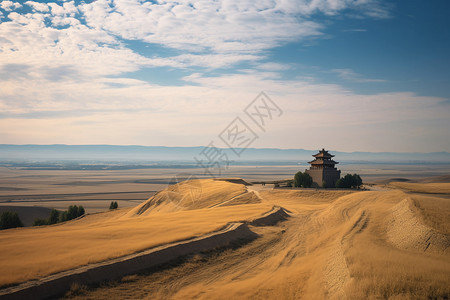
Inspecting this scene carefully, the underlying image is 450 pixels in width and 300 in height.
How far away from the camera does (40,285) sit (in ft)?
34.5

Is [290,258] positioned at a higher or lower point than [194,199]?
higher

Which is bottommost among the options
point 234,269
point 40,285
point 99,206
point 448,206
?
point 99,206

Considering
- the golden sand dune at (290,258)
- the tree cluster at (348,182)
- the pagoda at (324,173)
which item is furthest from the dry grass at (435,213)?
the pagoda at (324,173)

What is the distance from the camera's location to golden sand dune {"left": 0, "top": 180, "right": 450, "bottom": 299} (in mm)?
11008

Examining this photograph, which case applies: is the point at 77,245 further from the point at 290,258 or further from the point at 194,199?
the point at 194,199

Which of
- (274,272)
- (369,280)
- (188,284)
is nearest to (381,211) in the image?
(274,272)

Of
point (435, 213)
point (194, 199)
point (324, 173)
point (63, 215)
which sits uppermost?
point (324, 173)

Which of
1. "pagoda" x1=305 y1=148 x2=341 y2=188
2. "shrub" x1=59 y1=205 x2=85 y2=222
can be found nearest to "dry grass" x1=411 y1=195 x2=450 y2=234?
"pagoda" x1=305 y1=148 x2=341 y2=188

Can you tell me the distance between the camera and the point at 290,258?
16.5 metres

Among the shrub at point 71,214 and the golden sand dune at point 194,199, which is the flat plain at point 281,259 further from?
the shrub at point 71,214

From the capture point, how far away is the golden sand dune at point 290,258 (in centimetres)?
1101

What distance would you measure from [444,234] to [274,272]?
7.73m

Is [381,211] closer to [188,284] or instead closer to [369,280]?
[369,280]

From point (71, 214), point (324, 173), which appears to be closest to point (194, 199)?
point (71, 214)
